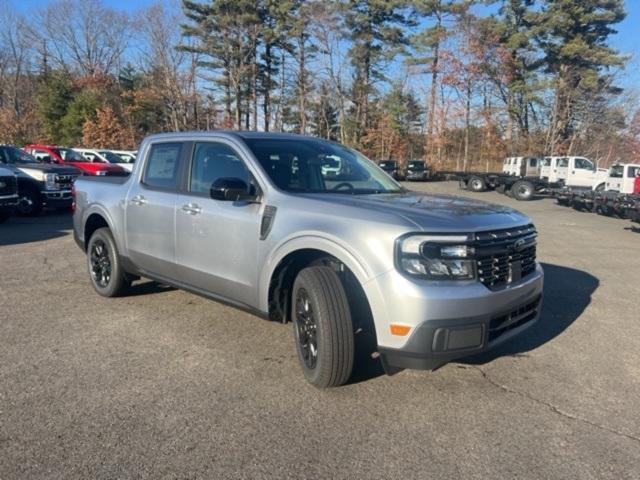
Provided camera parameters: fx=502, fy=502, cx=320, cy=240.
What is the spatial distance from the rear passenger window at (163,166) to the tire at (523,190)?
23.6 metres

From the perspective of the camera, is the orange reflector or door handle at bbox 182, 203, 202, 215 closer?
the orange reflector

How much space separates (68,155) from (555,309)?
19891mm

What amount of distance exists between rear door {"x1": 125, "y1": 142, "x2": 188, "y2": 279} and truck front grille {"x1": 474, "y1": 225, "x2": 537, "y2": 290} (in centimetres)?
272

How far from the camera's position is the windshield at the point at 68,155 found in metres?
19.8

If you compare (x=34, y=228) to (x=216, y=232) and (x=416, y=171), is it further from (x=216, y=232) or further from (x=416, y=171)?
(x=416, y=171)

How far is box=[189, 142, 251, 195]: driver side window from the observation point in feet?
13.6

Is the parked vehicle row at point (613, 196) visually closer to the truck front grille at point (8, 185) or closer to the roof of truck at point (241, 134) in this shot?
the roof of truck at point (241, 134)

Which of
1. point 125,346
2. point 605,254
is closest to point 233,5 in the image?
point 605,254

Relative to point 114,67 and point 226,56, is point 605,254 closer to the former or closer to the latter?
point 226,56

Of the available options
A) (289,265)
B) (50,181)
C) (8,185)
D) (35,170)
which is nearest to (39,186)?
(50,181)

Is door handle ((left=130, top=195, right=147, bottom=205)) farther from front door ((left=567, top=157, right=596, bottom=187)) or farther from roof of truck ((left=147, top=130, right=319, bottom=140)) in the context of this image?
front door ((left=567, top=157, right=596, bottom=187))

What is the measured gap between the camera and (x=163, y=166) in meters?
4.89

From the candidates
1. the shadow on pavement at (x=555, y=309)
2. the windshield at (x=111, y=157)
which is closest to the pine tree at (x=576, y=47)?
the windshield at (x=111, y=157)

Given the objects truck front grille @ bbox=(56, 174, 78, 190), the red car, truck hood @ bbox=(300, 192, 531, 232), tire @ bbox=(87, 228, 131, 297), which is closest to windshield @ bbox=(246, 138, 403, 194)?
truck hood @ bbox=(300, 192, 531, 232)
